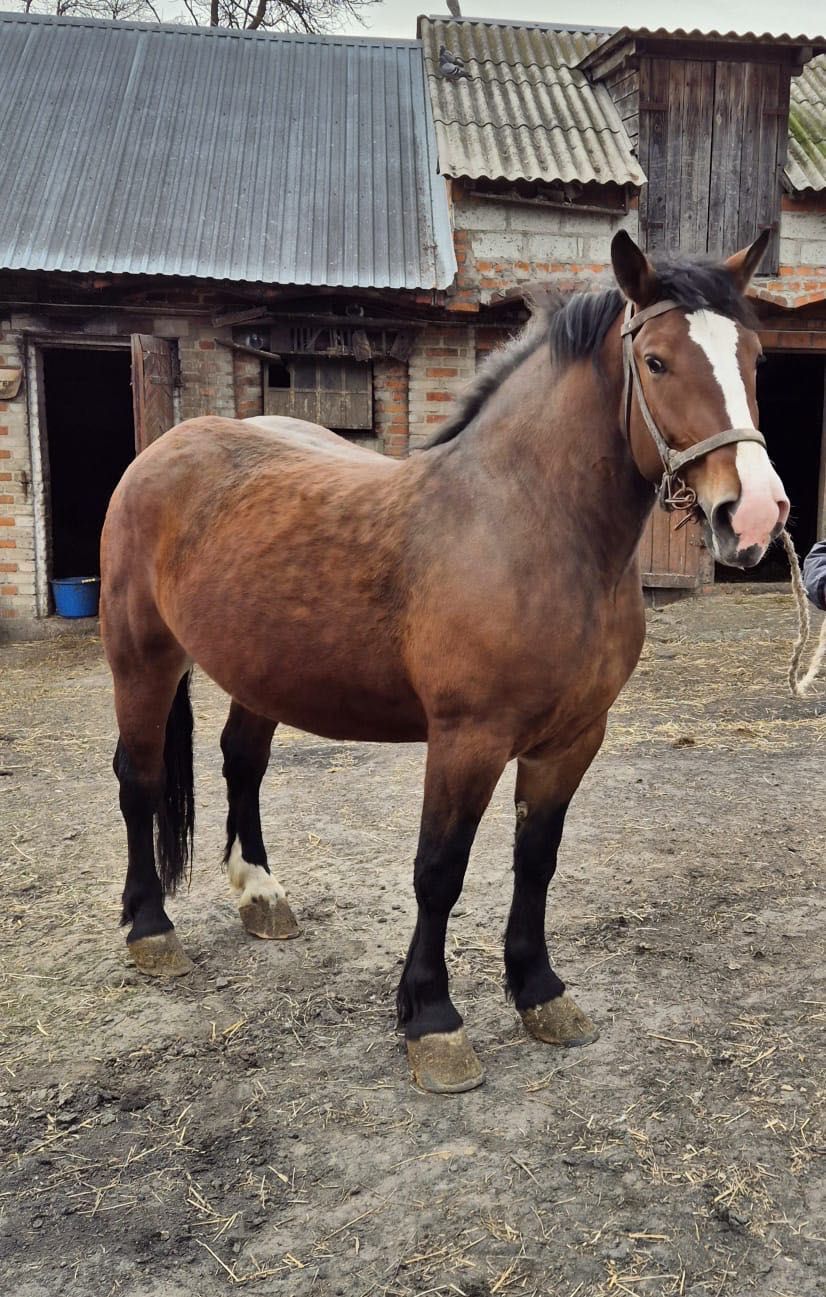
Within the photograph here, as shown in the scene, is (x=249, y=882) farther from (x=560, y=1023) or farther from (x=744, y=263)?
(x=744, y=263)

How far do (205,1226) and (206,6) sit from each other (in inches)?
760

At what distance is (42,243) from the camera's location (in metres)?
8.27

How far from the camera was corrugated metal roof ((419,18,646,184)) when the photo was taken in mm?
8508

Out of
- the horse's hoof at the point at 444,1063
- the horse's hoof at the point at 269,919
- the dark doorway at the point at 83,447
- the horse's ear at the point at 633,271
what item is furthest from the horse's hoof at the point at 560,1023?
the dark doorway at the point at 83,447

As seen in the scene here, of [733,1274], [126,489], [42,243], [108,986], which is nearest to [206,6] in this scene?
[42,243]

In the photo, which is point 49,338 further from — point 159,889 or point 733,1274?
point 733,1274

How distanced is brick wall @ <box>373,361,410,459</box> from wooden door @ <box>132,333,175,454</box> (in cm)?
193

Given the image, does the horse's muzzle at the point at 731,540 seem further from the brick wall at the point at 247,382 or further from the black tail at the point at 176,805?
the brick wall at the point at 247,382

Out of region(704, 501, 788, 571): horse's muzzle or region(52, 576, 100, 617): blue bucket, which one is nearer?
region(704, 501, 788, 571): horse's muzzle

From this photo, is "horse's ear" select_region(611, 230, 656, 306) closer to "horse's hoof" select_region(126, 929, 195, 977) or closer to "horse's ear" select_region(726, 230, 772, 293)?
"horse's ear" select_region(726, 230, 772, 293)

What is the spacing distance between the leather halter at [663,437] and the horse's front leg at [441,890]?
0.68 meters

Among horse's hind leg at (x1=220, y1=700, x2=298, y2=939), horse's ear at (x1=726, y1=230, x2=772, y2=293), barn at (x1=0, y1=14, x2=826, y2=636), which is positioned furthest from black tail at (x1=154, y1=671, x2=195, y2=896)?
barn at (x1=0, y1=14, x2=826, y2=636)

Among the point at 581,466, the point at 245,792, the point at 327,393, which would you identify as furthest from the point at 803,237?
the point at 245,792

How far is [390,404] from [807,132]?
5487 millimetres
